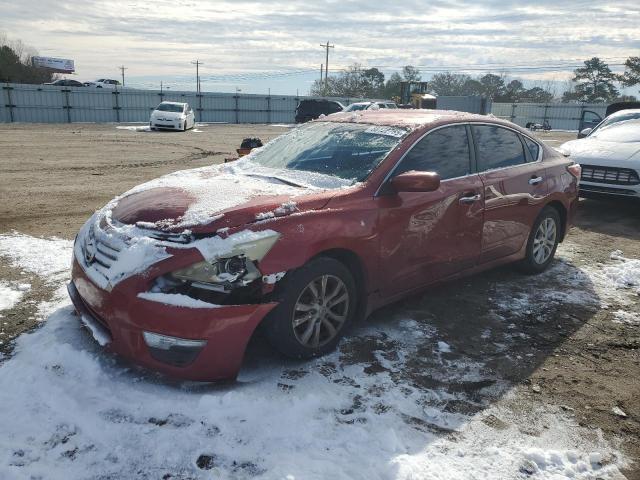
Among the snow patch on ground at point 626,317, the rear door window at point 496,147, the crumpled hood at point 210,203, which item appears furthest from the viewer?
the rear door window at point 496,147

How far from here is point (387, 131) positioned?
419cm

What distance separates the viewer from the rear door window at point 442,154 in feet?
13.2

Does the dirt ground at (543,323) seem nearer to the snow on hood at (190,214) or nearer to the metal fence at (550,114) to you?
the snow on hood at (190,214)

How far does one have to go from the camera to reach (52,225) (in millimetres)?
6672

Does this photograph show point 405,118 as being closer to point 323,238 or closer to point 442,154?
point 442,154

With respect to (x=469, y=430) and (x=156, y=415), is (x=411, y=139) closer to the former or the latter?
(x=469, y=430)

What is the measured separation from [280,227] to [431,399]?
1336 mm

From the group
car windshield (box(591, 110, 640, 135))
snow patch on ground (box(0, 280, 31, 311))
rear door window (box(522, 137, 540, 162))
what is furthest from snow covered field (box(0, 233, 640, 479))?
car windshield (box(591, 110, 640, 135))

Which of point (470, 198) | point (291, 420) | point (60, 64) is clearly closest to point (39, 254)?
point (291, 420)

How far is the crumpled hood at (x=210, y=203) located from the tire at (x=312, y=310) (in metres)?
0.40

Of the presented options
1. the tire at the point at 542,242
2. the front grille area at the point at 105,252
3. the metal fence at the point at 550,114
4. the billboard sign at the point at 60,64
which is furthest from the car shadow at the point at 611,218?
the billboard sign at the point at 60,64

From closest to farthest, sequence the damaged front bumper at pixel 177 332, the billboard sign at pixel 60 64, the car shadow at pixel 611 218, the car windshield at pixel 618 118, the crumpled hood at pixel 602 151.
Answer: the damaged front bumper at pixel 177 332, the car shadow at pixel 611 218, the crumpled hood at pixel 602 151, the car windshield at pixel 618 118, the billboard sign at pixel 60 64

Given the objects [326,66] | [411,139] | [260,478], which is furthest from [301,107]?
[326,66]

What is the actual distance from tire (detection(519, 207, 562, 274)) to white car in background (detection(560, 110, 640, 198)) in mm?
2515
